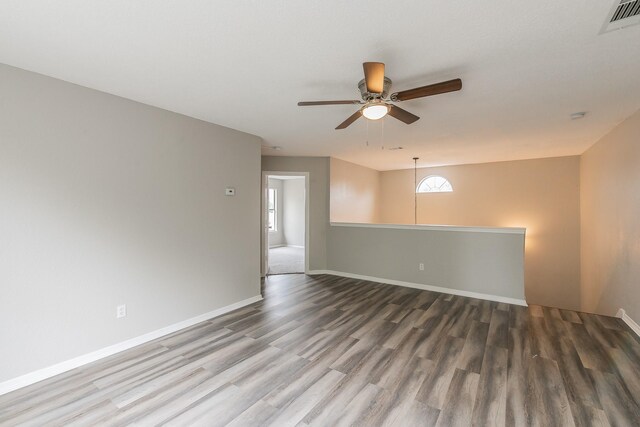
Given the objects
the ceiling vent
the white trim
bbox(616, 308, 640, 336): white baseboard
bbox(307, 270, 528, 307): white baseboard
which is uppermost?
the ceiling vent

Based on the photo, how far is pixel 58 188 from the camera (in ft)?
7.23

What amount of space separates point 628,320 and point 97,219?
5.66 meters

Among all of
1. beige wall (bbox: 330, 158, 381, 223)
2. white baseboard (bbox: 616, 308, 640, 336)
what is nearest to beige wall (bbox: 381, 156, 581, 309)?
beige wall (bbox: 330, 158, 381, 223)

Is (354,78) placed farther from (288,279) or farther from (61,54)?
(288,279)

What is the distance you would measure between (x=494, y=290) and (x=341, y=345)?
2739 mm

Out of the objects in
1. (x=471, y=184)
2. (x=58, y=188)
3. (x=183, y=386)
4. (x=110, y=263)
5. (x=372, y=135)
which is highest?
(x=372, y=135)

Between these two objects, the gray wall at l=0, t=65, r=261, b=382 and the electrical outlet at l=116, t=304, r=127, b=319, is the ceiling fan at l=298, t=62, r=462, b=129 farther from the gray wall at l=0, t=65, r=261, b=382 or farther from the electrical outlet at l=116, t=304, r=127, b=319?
the electrical outlet at l=116, t=304, r=127, b=319

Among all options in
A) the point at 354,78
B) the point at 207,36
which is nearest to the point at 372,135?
the point at 354,78

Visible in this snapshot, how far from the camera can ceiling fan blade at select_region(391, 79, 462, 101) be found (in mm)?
1746

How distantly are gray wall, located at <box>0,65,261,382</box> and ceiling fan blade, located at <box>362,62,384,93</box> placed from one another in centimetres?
229

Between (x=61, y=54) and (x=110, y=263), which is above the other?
(x=61, y=54)

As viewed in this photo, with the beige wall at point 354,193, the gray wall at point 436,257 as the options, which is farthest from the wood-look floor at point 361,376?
the beige wall at point 354,193

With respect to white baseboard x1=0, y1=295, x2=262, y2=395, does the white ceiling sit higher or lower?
higher

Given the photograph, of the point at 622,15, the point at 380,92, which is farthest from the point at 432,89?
the point at 622,15
